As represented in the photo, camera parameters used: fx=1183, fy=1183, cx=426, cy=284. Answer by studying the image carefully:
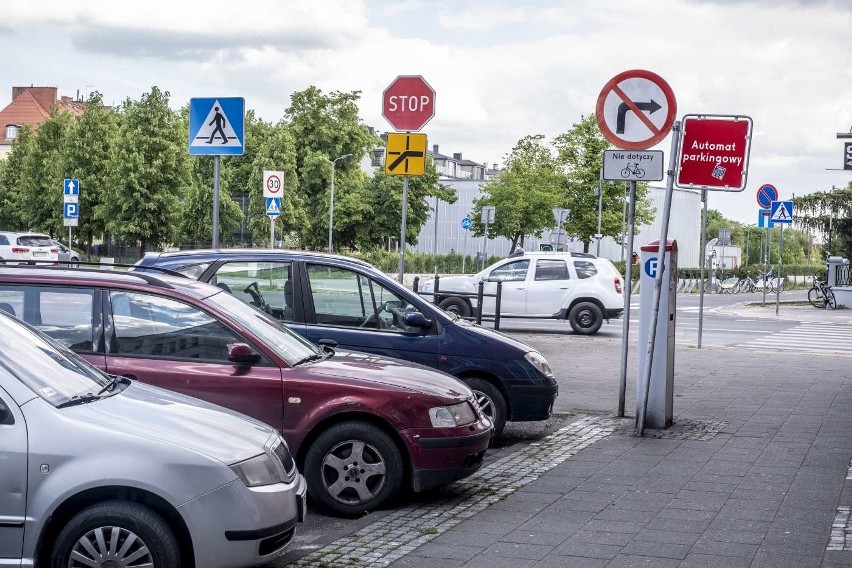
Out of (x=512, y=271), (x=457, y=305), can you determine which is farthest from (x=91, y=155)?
(x=457, y=305)

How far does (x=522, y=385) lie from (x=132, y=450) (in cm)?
542

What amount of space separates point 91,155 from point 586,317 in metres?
43.4

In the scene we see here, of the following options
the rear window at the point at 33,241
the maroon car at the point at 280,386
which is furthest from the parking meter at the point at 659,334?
the rear window at the point at 33,241

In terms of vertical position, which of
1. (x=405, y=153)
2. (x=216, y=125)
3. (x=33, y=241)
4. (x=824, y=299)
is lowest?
(x=824, y=299)

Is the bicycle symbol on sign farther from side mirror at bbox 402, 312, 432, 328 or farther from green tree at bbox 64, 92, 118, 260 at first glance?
green tree at bbox 64, 92, 118, 260

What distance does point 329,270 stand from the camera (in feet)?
31.7

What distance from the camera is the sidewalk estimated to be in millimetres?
6516

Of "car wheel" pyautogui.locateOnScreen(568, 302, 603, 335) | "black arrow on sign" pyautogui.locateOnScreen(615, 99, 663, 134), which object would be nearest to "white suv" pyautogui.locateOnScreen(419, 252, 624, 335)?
"car wheel" pyautogui.locateOnScreen(568, 302, 603, 335)

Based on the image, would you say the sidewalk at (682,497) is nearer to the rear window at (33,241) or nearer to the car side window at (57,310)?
the car side window at (57,310)

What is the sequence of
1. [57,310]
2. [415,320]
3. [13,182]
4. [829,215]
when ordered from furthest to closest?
[13,182]
[829,215]
[415,320]
[57,310]

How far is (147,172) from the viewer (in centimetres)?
5741

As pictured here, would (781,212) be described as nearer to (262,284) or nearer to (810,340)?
(810,340)

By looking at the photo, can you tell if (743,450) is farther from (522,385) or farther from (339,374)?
(339,374)

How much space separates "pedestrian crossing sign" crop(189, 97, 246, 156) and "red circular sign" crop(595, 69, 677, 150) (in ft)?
12.9
